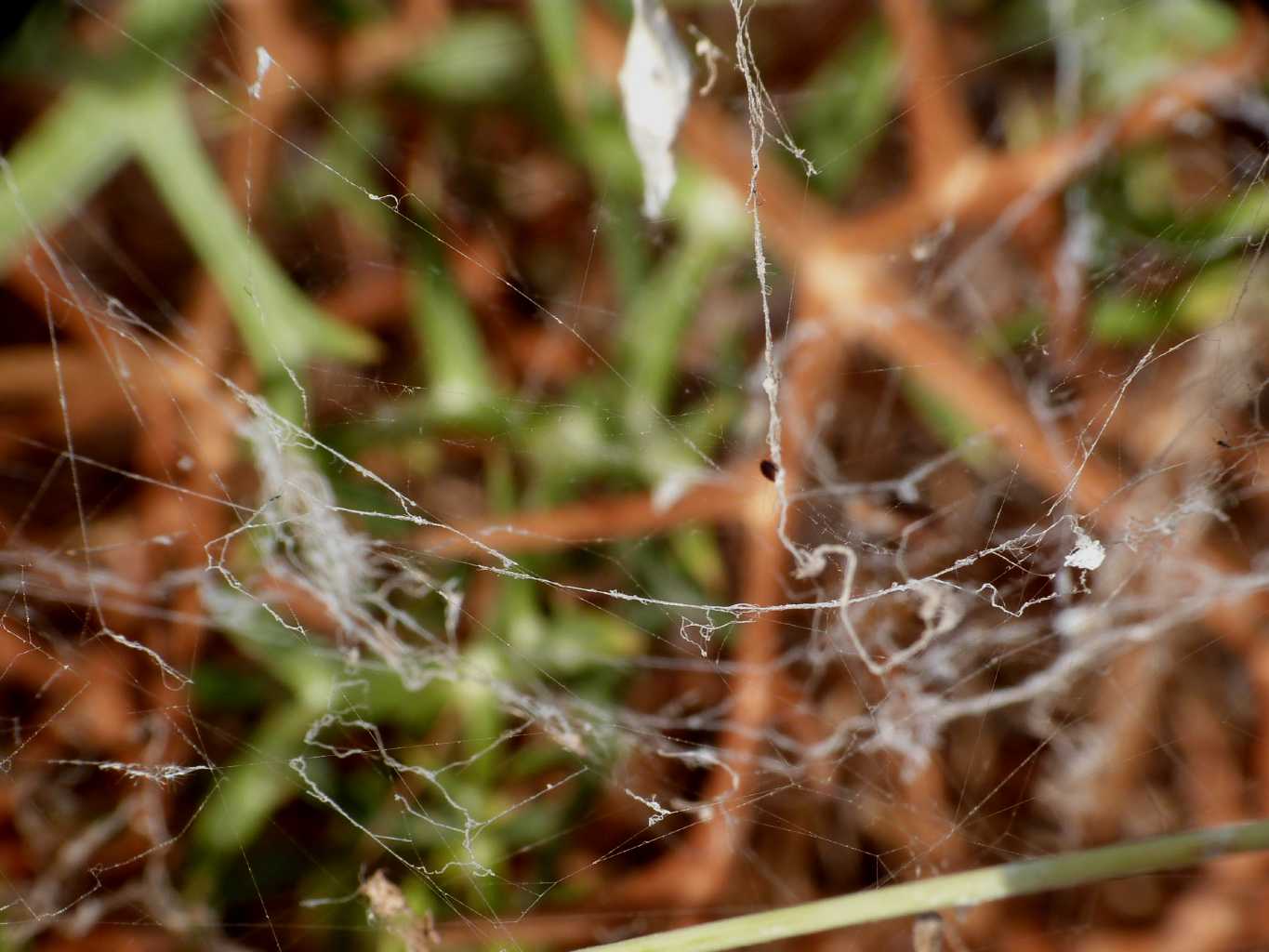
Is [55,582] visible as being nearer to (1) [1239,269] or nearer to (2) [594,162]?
(2) [594,162]

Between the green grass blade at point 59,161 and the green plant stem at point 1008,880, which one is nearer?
the green plant stem at point 1008,880

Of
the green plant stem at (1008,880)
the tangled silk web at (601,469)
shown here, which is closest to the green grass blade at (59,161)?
the tangled silk web at (601,469)

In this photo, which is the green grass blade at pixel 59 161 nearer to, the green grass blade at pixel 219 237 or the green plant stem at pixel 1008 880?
the green grass blade at pixel 219 237

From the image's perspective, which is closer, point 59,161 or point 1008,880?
point 1008,880

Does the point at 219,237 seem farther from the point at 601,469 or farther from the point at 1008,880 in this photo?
the point at 1008,880

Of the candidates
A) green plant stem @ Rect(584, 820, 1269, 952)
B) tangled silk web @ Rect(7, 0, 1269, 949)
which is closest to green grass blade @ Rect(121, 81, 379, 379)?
tangled silk web @ Rect(7, 0, 1269, 949)

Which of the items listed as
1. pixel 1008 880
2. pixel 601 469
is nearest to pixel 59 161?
pixel 601 469
